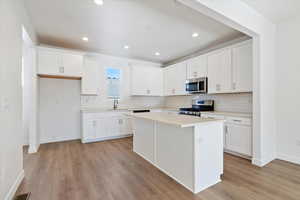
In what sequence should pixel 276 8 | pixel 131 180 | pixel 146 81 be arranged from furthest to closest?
Answer: 1. pixel 146 81
2. pixel 276 8
3. pixel 131 180

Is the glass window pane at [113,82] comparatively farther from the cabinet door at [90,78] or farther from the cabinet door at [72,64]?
the cabinet door at [72,64]

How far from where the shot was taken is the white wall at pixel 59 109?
4.09 meters

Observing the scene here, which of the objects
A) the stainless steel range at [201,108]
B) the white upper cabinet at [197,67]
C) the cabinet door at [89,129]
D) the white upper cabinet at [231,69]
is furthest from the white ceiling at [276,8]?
the cabinet door at [89,129]

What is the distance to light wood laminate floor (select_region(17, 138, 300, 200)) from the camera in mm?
1807

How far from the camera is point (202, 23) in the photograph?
285 centimetres

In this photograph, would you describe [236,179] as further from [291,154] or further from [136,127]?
[136,127]

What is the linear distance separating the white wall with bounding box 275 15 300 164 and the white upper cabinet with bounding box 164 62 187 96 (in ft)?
7.57

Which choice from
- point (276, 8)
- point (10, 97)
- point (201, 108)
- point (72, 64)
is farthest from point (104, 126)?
point (276, 8)

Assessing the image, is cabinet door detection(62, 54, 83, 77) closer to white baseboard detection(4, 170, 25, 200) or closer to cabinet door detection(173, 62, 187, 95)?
white baseboard detection(4, 170, 25, 200)

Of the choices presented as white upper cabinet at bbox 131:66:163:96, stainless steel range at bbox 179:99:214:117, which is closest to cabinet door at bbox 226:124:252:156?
stainless steel range at bbox 179:99:214:117

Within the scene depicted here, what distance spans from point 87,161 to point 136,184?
52.1 inches

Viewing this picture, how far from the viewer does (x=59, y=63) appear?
3.82 m

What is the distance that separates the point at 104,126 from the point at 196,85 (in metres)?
2.98

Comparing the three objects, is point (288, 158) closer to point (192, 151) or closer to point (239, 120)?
point (239, 120)
